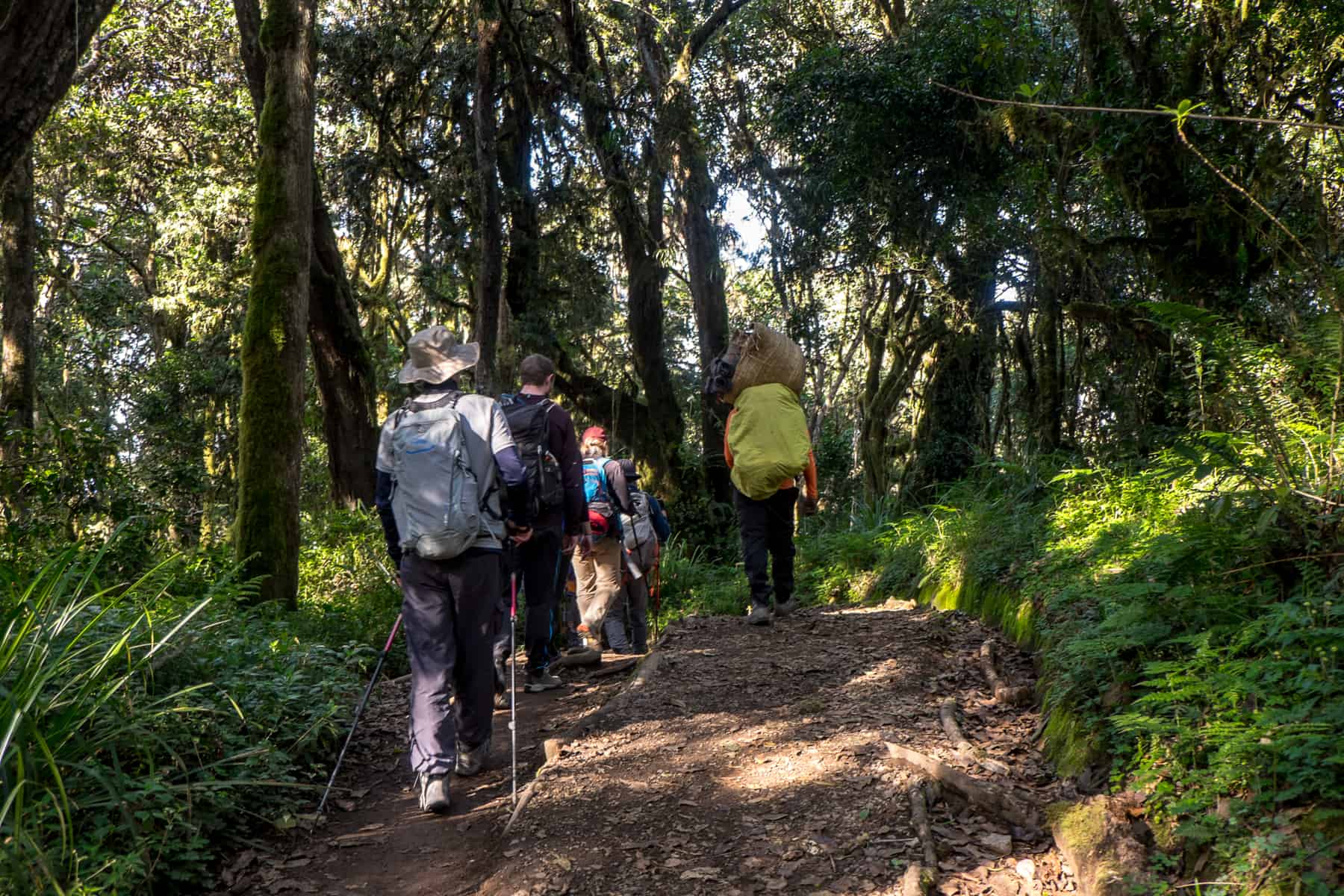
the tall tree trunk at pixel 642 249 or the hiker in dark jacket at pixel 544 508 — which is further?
the tall tree trunk at pixel 642 249

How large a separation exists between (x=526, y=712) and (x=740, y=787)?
Answer: 8.24 feet

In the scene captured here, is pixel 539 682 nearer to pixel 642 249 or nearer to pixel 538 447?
pixel 538 447

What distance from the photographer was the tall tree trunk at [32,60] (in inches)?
174

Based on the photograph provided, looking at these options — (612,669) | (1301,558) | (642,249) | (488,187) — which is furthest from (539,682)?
(642,249)

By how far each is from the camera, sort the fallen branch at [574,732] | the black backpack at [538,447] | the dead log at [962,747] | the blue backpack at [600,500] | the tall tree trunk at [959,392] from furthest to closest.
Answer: the tall tree trunk at [959,392] → the blue backpack at [600,500] → the black backpack at [538,447] → the fallen branch at [574,732] → the dead log at [962,747]

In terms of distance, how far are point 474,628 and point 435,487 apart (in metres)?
0.74

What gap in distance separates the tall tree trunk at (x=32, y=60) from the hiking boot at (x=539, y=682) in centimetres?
450

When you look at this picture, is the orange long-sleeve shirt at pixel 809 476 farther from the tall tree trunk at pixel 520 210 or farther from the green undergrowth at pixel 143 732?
the tall tree trunk at pixel 520 210

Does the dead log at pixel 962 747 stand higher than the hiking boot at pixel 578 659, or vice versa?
the hiking boot at pixel 578 659

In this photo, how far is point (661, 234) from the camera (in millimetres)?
18359

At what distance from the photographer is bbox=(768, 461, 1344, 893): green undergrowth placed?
10.1 ft

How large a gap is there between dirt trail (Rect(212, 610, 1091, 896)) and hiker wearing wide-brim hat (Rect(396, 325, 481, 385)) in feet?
6.78

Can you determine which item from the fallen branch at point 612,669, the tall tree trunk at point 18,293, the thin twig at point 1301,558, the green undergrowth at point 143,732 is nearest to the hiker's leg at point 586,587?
the fallen branch at point 612,669

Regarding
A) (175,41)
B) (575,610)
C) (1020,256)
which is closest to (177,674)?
(575,610)
